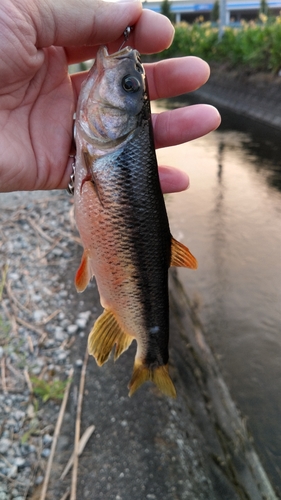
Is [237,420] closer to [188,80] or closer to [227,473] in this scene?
[227,473]

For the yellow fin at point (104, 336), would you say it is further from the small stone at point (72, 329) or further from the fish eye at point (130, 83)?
the small stone at point (72, 329)

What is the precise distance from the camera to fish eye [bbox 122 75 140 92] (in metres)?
1.99

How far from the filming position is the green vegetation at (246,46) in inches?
542

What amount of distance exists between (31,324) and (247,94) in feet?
44.8

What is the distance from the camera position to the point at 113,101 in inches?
79.1

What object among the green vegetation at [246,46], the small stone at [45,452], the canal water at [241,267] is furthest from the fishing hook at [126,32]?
the green vegetation at [246,46]

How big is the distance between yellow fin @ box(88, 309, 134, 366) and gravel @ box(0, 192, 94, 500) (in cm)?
108

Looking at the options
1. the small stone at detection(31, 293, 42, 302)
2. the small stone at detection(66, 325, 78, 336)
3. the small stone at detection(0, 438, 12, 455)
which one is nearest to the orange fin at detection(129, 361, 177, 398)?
the small stone at detection(0, 438, 12, 455)

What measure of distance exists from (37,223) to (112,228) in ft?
12.5

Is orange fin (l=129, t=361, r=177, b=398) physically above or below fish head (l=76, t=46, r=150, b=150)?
below

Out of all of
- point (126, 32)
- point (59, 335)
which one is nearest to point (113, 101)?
point (126, 32)

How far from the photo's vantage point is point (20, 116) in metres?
2.48

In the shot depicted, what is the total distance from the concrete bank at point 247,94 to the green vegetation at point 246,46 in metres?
0.45

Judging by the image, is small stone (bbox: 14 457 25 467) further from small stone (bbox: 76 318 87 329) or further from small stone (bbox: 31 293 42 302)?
small stone (bbox: 31 293 42 302)
